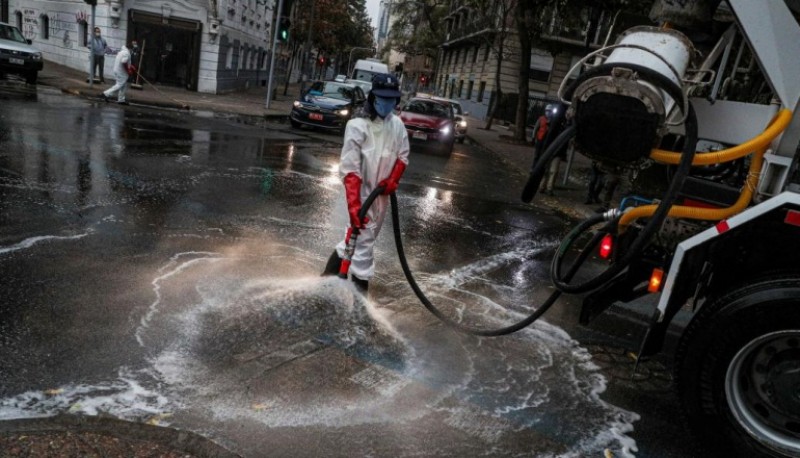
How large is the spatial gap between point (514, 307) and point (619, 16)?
253 centimetres

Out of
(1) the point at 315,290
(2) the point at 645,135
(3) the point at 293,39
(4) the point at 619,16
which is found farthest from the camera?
(3) the point at 293,39

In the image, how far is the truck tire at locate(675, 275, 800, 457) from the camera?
2.93 metres

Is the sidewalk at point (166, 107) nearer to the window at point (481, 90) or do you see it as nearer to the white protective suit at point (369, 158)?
the white protective suit at point (369, 158)

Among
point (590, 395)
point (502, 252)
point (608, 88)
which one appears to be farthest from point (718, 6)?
point (502, 252)

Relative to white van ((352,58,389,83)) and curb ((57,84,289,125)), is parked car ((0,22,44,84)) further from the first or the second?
white van ((352,58,389,83))

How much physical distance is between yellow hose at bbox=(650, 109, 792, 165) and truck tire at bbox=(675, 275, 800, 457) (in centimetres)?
68

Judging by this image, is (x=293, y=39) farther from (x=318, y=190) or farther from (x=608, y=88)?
(x=608, y=88)

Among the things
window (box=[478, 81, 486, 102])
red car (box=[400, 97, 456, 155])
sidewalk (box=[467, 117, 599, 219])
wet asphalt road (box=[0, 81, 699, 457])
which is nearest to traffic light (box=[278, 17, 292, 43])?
red car (box=[400, 97, 456, 155])

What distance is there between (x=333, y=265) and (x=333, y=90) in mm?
15457

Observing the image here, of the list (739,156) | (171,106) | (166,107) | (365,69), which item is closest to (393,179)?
(739,156)

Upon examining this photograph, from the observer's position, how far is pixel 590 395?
3.82m

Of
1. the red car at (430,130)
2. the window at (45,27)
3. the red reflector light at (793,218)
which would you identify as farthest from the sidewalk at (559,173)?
the window at (45,27)

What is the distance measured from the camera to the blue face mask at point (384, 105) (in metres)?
4.66

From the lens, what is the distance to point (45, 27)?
29.7 m
